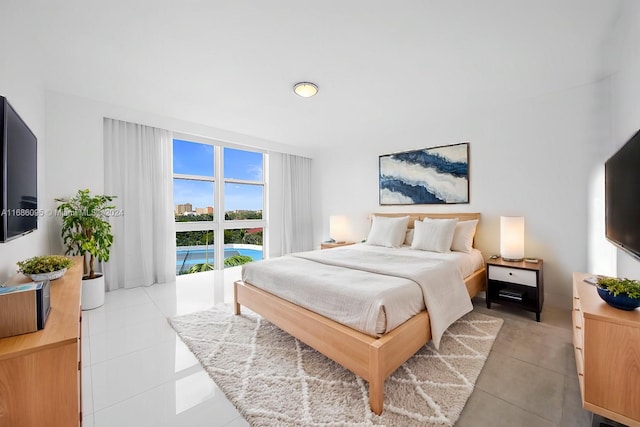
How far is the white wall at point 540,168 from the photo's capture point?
2.79 m

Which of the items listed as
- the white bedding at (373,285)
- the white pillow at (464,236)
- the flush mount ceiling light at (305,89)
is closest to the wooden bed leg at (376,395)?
the white bedding at (373,285)

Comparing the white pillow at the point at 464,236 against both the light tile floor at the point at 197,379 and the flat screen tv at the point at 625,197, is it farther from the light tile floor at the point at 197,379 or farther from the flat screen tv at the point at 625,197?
the flat screen tv at the point at 625,197

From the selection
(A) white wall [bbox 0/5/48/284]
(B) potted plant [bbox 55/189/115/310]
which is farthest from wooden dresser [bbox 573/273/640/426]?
(B) potted plant [bbox 55/189/115/310]

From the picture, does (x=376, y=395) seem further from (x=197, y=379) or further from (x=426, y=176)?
(x=426, y=176)

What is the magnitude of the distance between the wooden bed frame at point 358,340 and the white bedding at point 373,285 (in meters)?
0.05

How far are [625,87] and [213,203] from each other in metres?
5.16

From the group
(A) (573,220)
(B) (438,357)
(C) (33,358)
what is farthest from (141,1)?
(A) (573,220)

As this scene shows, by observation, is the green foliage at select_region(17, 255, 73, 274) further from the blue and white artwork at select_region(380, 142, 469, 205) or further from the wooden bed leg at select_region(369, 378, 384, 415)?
the blue and white artwork at select_region(380, 142, 469, 205)

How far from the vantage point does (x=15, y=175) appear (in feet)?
4.70

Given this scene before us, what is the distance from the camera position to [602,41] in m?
2.08

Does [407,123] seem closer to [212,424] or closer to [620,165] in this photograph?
[620,165]

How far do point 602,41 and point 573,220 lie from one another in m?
1.71

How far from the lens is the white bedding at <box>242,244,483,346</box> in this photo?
5.60 ft

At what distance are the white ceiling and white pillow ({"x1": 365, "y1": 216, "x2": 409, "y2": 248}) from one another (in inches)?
61.5
